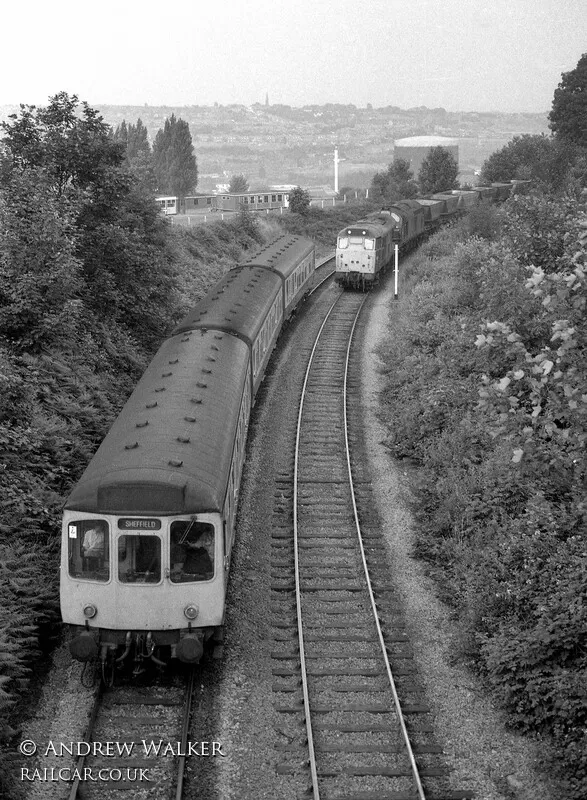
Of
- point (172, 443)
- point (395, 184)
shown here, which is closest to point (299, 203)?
point (395, 184)

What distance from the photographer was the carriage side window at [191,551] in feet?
35.2

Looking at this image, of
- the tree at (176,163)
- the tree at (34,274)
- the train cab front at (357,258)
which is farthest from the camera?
the tree at (176,163)

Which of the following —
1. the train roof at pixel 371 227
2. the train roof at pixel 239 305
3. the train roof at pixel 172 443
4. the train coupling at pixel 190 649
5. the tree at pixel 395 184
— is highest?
the tree at pixel 395 184

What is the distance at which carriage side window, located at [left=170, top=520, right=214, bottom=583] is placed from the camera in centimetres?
1074

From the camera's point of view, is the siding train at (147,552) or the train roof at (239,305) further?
the train roof at (239,305)

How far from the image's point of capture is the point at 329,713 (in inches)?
433

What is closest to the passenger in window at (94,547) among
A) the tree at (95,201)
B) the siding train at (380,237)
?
the tree at (95,201)

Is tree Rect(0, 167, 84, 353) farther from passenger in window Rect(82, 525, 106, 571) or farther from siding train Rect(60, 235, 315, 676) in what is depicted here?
passenger in window Rect(82, 525, 106, 571)

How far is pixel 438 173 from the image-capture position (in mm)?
76938

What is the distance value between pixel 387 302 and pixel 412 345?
903 centimetres

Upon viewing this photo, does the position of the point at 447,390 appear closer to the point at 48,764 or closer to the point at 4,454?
the point at 4,454

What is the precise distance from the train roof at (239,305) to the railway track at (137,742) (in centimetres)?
903

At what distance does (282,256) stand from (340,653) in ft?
66.3

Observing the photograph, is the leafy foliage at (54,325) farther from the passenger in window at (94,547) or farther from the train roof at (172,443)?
the train roof at (172,443)
